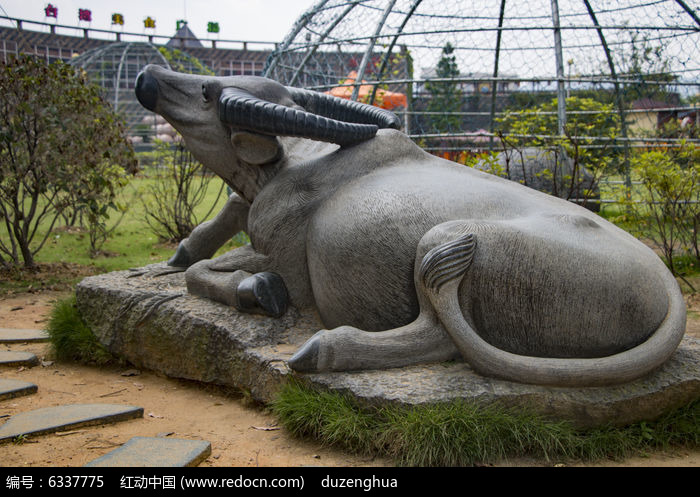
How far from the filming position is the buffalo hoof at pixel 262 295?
3652 mm

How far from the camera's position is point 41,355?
15.5ft

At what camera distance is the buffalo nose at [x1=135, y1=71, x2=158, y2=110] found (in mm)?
3828

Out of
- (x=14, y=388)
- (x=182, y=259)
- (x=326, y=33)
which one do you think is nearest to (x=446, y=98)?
(x=326, y=33)

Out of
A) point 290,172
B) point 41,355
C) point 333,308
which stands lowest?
point 41,355

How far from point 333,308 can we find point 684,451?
1.74 metres

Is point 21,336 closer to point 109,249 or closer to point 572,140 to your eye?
point 109,249

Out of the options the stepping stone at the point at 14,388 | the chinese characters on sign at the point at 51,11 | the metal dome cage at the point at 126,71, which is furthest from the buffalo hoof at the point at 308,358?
the chinese characters on sign at the point at 51,11

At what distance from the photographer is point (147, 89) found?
12.6 ft

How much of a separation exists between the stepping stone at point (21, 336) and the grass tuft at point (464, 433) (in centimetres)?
305

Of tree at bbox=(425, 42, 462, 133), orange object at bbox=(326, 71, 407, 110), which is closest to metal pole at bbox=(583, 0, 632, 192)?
tree at bbox=(425, 42, 462, 133)

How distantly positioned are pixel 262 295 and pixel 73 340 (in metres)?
1.70

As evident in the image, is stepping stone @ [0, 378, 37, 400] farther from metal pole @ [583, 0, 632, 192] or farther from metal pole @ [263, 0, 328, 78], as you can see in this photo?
metal pole @ [583, 0, 632, 192]
